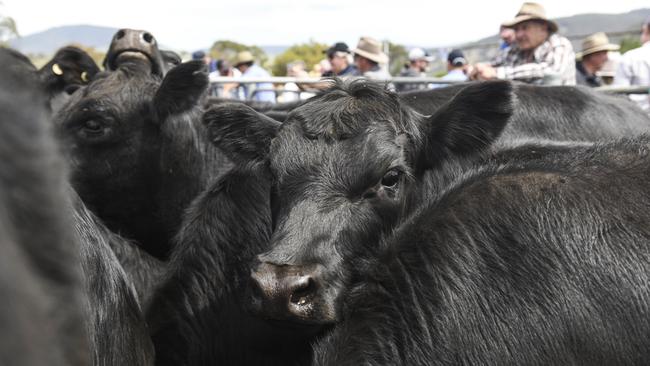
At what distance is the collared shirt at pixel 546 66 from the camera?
8.25 metres

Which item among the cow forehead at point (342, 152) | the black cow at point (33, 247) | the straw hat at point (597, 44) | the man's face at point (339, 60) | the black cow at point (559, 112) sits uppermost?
the black cow at point (33, 247)

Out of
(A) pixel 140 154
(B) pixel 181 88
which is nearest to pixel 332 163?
(B) pixel 181 88

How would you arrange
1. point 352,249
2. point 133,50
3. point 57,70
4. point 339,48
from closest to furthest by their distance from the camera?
point 352,249, point 133,50, point 57,70, point 339,48

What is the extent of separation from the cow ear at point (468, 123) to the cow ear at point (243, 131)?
2.84 ft

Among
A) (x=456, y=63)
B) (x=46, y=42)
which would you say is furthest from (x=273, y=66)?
(x=46, y=42)

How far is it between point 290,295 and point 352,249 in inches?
21.1

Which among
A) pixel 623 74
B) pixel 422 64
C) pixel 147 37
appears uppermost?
pixel 147 37

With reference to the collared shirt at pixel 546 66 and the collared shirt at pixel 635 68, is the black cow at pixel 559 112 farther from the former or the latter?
the collared shirt at pixel 635 68

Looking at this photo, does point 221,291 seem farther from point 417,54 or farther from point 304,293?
point 417,54

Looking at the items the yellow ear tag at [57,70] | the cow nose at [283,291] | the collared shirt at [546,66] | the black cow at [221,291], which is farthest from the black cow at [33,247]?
the collared shirt at [546,66]

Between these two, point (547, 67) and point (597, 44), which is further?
point (597, 44)

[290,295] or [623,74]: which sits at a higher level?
[290,295]

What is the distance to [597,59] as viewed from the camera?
11.2 meters

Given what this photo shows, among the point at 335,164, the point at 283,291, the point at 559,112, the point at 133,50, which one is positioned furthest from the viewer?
the point at 133,50
